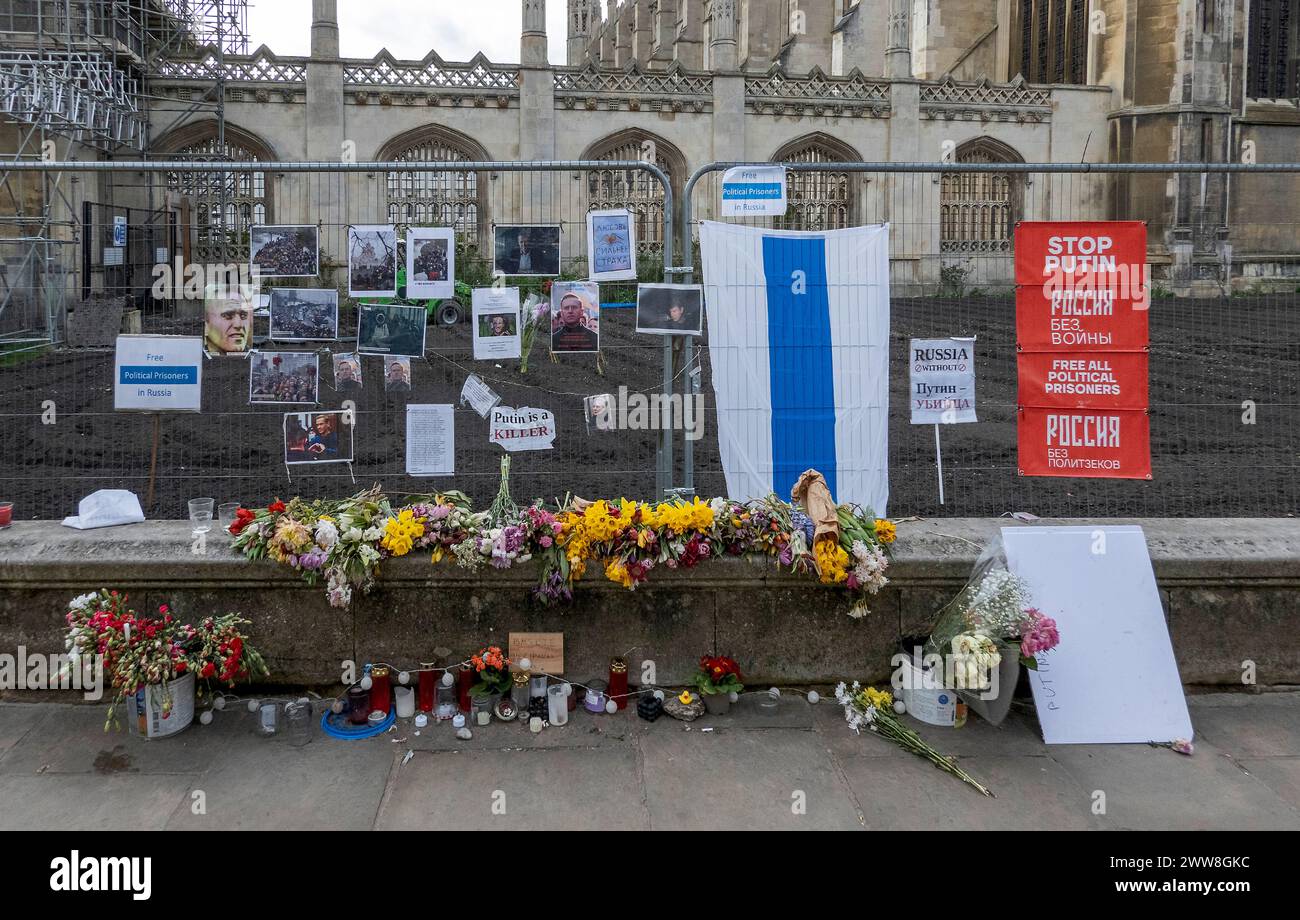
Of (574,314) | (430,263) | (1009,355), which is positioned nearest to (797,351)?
(574,314)

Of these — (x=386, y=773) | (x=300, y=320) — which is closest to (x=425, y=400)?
(x=300, y=320)

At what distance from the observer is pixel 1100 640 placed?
484 cm

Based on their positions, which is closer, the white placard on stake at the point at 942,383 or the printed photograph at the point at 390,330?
the printed photograph at the point at 390,330

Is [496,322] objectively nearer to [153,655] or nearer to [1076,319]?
[153,655]

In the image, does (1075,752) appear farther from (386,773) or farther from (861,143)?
Answer: (861,143)

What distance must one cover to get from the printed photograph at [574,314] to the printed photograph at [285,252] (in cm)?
124

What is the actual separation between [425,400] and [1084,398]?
3766 mm

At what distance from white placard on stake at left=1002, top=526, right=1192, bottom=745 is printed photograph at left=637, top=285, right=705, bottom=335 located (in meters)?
1.91

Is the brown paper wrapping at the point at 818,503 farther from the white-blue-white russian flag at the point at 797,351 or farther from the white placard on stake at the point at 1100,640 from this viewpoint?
the white placard on stake at the point at 1100,640

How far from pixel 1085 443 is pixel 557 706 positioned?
3.20 meters

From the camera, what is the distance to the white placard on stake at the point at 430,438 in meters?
5.32

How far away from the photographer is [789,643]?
16.5 ft

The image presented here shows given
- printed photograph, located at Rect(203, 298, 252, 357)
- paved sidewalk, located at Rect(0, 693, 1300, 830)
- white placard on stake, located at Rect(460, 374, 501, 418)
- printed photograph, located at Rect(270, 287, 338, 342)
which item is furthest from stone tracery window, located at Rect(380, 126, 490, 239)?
paved sidewalk, located at Rect(0, 693, 1300, 830)


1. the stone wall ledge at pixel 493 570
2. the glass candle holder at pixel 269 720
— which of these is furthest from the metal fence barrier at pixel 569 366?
the glass candle holder at pixel 269 720
